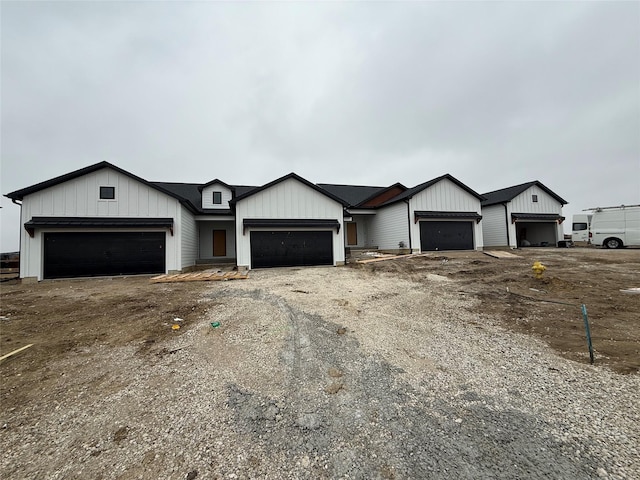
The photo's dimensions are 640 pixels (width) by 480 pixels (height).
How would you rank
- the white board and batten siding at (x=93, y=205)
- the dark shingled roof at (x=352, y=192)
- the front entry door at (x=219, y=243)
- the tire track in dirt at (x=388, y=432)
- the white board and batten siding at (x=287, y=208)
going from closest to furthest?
the tire track in dirt at (x=388, y=432)
the white board and batten siding at (x=93, y=205)
the white board and batten siding at (x=287, y=208)
the front entry door at (x=219, y=243)
the dark shingled roof at (x=352, y=192)

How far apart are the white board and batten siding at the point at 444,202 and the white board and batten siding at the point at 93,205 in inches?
544

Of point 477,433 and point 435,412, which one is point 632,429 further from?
point 435,412

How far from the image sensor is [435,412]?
9.51 ft

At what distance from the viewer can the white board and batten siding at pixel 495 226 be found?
19.7 m

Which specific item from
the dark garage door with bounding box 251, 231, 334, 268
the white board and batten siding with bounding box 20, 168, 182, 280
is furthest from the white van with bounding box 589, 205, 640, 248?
the white board and batten siding with bounding box 20, 168, 182, 280

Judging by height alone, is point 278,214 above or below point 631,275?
A: above

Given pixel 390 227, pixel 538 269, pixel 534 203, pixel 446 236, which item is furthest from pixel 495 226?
pixel 538 269

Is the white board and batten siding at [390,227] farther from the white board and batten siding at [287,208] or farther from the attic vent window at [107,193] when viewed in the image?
the attic vent window at [107,193]

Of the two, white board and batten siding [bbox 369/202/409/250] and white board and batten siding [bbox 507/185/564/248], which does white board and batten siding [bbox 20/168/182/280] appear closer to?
white board and batten siding [bbox 369/202/409/250]

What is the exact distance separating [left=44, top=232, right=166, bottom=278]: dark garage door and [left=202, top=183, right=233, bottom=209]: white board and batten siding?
246 inches

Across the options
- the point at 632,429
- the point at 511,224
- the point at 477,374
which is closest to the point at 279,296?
the point at 477,374

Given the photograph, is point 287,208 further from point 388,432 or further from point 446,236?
point 388,432

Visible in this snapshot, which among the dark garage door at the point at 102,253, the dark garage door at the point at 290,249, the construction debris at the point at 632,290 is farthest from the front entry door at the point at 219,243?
the construction debris at the point at 632,290

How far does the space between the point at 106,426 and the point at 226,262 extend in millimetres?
16003
